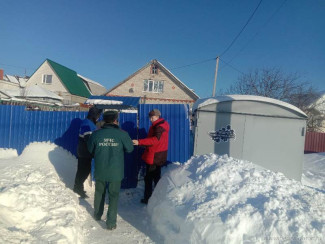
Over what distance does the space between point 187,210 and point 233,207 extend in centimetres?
58

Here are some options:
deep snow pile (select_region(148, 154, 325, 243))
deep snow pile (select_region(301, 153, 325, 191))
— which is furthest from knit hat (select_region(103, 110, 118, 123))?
deep snow pile (select_region(301, 153, 325, 191))

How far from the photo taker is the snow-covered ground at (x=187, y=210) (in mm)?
2379

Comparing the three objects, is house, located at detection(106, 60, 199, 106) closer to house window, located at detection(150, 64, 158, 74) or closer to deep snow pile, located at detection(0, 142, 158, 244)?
house window, located at detection(150, 64, 158, 74)

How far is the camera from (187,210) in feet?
9.22

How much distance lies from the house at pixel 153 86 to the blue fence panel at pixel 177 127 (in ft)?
57.5

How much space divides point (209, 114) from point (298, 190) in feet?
9.40

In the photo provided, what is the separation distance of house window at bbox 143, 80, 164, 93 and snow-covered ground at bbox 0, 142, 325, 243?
19760 millimetres

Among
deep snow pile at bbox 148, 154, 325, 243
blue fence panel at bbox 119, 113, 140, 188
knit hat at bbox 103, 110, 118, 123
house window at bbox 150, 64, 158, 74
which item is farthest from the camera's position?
house window at bbox 150, 64, 158, 74

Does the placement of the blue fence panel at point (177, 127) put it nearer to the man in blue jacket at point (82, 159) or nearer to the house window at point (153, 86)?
the man in blue jacket at point (82, 159)

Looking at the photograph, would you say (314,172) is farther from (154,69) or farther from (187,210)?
(154,69)

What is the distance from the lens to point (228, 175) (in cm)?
325

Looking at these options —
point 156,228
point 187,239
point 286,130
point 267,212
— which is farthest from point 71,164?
point 286,130

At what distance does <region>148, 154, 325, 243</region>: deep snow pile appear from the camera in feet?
7.63

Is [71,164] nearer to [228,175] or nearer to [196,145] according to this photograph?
[196,145]
